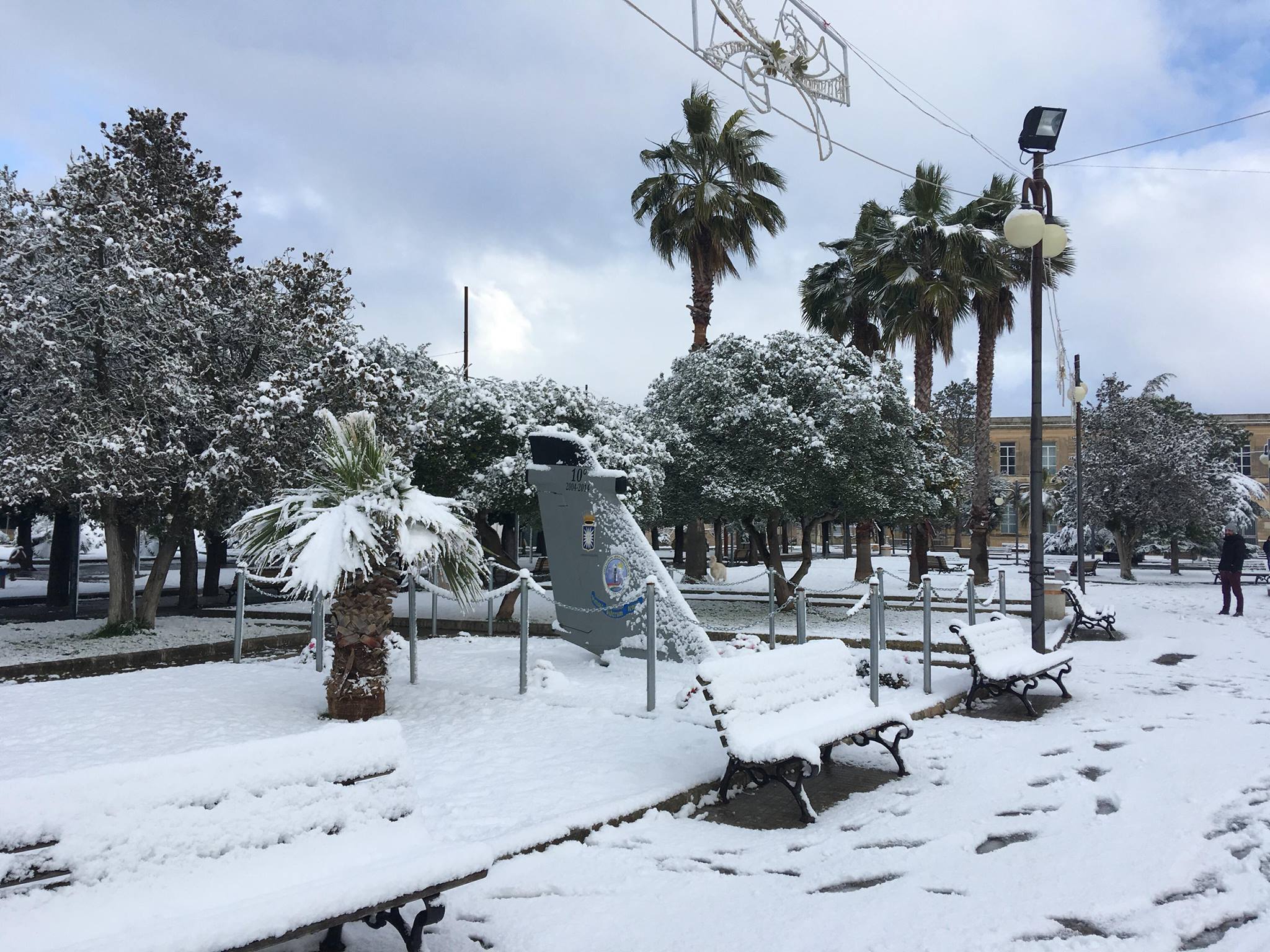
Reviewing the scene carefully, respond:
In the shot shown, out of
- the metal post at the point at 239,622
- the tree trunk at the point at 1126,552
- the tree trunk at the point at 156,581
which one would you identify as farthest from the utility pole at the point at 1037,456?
the tree trunk at the point at 1126,552

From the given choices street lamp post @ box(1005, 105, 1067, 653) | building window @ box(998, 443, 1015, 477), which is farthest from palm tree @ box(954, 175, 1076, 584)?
building window @ box(998, 443, 1015, 477)

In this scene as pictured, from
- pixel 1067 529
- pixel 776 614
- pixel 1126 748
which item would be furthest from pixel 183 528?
pixel 1067 529

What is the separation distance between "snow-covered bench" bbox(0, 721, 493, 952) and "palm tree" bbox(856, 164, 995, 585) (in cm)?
2033

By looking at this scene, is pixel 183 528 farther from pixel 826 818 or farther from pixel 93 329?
pixel 826 818

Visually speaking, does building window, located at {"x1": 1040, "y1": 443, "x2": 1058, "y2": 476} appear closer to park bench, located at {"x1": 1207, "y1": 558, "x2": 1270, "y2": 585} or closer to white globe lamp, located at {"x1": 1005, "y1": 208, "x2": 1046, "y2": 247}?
park bench, located at {"x1": 1207, "y1": 558, "x2": 1270, "y2": 585}

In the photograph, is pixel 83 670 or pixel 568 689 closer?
pixel 568 689

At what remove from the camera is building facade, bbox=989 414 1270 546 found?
64.0 metres

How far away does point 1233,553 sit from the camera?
17047 millimetres

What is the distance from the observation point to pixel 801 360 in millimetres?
15930

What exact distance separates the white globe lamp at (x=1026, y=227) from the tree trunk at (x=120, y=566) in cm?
1239

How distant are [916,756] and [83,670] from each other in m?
9.54

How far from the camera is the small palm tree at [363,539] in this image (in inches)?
298

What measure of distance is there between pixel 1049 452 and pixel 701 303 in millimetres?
54401

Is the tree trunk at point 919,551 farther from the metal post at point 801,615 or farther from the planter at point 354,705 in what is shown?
the planter at point 354,705
